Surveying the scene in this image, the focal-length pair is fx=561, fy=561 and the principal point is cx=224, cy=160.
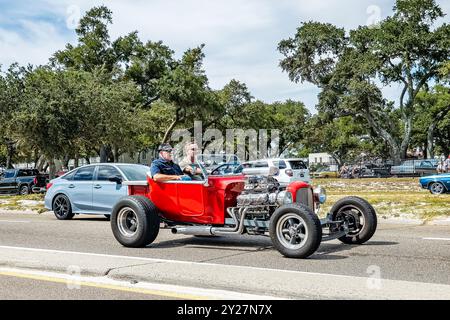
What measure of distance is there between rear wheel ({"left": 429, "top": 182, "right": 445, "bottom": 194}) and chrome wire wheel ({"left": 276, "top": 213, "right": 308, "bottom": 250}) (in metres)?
16.1

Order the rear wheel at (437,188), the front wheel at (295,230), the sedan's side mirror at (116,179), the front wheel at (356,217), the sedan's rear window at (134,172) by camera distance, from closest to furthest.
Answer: the front wheel at (295,230) < the front wheel at (356,217) < the sedan's side mirror at (116,179) < the sedan's rear window at (134,172) < the rear wheel at (437,188)

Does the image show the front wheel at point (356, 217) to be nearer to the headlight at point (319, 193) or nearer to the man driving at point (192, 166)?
the headlight at point (319, 193)

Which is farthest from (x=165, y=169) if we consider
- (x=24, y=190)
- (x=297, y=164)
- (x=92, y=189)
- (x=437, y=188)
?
(x=24, y=190)

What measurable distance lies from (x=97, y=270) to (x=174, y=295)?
1.65 meters

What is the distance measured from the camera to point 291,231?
790cm

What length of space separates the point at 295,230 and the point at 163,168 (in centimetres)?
272

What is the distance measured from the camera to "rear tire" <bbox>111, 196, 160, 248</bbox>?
359 inches

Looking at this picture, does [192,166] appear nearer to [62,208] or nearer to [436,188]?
[62,208]

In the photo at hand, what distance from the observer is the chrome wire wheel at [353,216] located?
29.7 ft

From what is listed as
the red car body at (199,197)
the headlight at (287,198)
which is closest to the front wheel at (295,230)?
the headlight at (287,198)

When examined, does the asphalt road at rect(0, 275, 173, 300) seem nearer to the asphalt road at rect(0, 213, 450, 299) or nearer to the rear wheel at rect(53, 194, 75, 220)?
the asphalt road at rect(0, 213, 450, 299)

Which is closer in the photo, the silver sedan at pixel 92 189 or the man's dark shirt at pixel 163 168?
the man's dark shirt at pixel 163 168

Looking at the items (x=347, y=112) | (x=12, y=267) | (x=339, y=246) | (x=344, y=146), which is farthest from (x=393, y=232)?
(x=344, y=146)

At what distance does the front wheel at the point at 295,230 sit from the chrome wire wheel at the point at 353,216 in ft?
4.70
